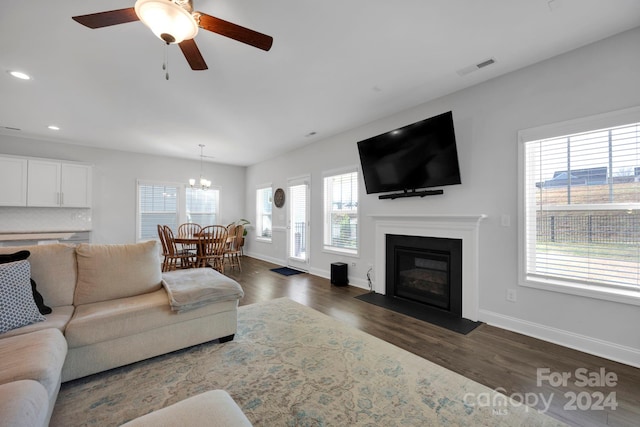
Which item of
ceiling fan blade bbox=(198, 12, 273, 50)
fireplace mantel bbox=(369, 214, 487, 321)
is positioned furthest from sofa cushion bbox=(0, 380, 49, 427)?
fireplace mantel bbox=(369, 214, 487, 321)

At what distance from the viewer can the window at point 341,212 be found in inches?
181

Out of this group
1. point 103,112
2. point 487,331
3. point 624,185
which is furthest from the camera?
point 103,112

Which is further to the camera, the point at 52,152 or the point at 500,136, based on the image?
the point at 52,152

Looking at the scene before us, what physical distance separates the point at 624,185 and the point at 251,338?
141 inches

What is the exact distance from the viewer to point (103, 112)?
3852 mm

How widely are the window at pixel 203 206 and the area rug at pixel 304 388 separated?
539cm

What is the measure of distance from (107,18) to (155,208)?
5.73 metres

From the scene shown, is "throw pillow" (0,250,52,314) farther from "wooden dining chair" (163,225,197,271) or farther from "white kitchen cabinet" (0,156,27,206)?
"white kitchen cabinet" (0,156,27,206)

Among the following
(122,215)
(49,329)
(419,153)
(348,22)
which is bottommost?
(49,329)

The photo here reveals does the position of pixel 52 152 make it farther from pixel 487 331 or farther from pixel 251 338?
pixel 487 331

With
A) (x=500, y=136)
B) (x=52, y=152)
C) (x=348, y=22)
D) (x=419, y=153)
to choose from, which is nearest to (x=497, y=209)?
(x=500, y=136)

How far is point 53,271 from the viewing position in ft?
7.05

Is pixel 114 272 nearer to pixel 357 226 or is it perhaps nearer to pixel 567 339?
pixel 357 226

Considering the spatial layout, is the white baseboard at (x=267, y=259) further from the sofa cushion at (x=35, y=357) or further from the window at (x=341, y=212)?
the sofa cushion at (x=35, y=357)
